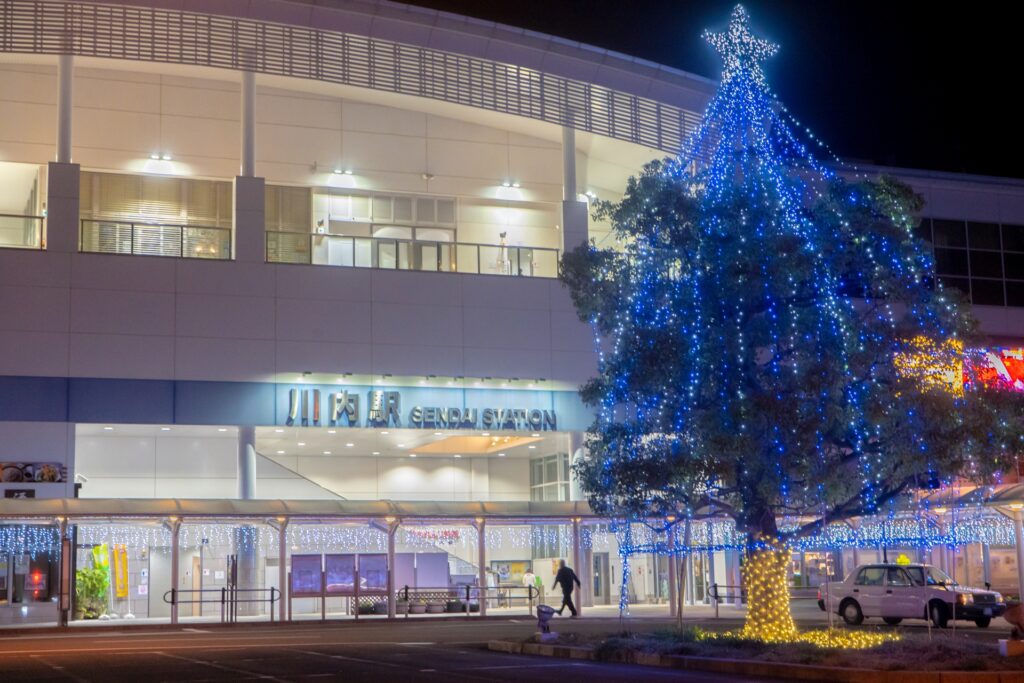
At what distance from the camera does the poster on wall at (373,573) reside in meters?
34.1

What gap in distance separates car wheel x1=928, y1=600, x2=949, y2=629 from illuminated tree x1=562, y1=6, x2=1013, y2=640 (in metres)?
7.78

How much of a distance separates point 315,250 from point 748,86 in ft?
64.3

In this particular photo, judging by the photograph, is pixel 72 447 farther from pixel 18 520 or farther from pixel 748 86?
pixel 748 86

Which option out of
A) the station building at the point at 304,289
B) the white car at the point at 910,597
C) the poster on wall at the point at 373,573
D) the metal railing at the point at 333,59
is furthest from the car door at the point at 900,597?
the metal railing at the point at 333,59

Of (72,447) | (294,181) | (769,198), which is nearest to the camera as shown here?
(769,198)

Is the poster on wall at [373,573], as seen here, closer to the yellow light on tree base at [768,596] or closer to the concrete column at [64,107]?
the concrete column at [64,107]

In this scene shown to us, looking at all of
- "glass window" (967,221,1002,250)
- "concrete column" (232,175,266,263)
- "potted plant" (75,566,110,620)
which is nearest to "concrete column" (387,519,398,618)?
"potted plant" (75,566,110,620)

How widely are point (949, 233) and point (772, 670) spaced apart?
32.6 meters

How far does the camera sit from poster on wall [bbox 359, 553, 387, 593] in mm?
34125

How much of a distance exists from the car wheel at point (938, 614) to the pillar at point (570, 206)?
17316mm

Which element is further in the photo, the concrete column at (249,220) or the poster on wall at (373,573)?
the concrete column at (249,220)

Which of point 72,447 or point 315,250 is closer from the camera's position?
point 72,447

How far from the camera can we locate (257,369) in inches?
1444

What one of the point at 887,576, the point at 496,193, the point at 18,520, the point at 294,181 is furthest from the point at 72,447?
the point at 887,576
